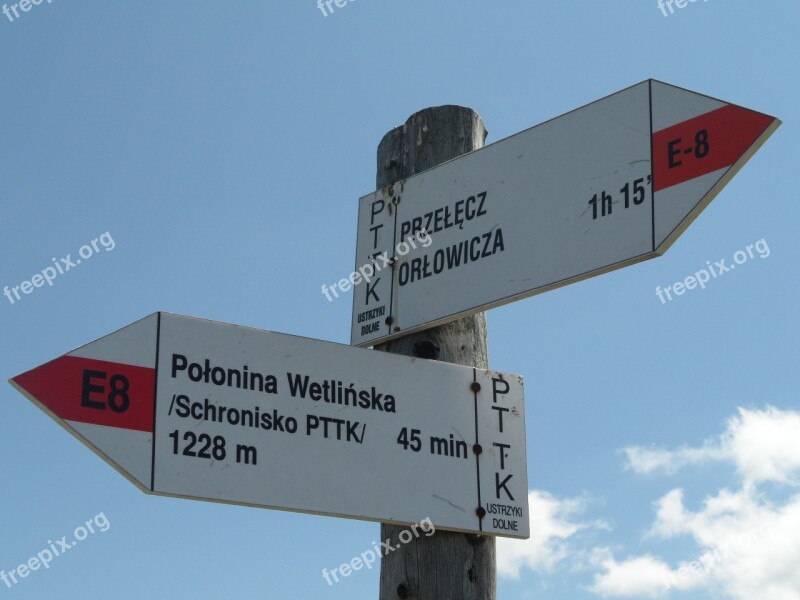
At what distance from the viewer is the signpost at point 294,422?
10.2 feet

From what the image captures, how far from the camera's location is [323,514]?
329cm

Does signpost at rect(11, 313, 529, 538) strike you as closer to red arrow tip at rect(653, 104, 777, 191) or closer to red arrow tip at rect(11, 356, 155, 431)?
red arrow tip at rect(11, 356, 155, 431)

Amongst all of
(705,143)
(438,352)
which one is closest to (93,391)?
(438,352)

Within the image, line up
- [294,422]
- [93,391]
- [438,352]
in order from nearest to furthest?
[93,391], [294,422], [438,352]

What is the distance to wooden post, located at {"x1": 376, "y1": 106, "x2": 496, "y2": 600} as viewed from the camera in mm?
3436

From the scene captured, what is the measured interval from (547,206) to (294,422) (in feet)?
3.16

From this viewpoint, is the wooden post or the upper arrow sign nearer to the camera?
the upper arrow sign

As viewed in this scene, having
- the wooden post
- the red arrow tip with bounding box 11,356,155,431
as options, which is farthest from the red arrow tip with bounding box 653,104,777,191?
the red arrow tip with bounding box 11,356,155,431

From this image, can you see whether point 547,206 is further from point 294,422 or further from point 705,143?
point 294,422

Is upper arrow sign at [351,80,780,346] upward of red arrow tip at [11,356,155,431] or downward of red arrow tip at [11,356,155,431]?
upward

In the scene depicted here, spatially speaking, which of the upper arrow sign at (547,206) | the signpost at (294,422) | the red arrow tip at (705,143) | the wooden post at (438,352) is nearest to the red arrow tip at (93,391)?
the signpost at (294,422)

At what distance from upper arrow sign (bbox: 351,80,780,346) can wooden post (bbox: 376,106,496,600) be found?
0.10 metres

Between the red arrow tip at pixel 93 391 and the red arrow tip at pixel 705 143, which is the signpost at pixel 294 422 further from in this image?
the red arrow tip at pixel 705 143

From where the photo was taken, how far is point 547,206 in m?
3.47
